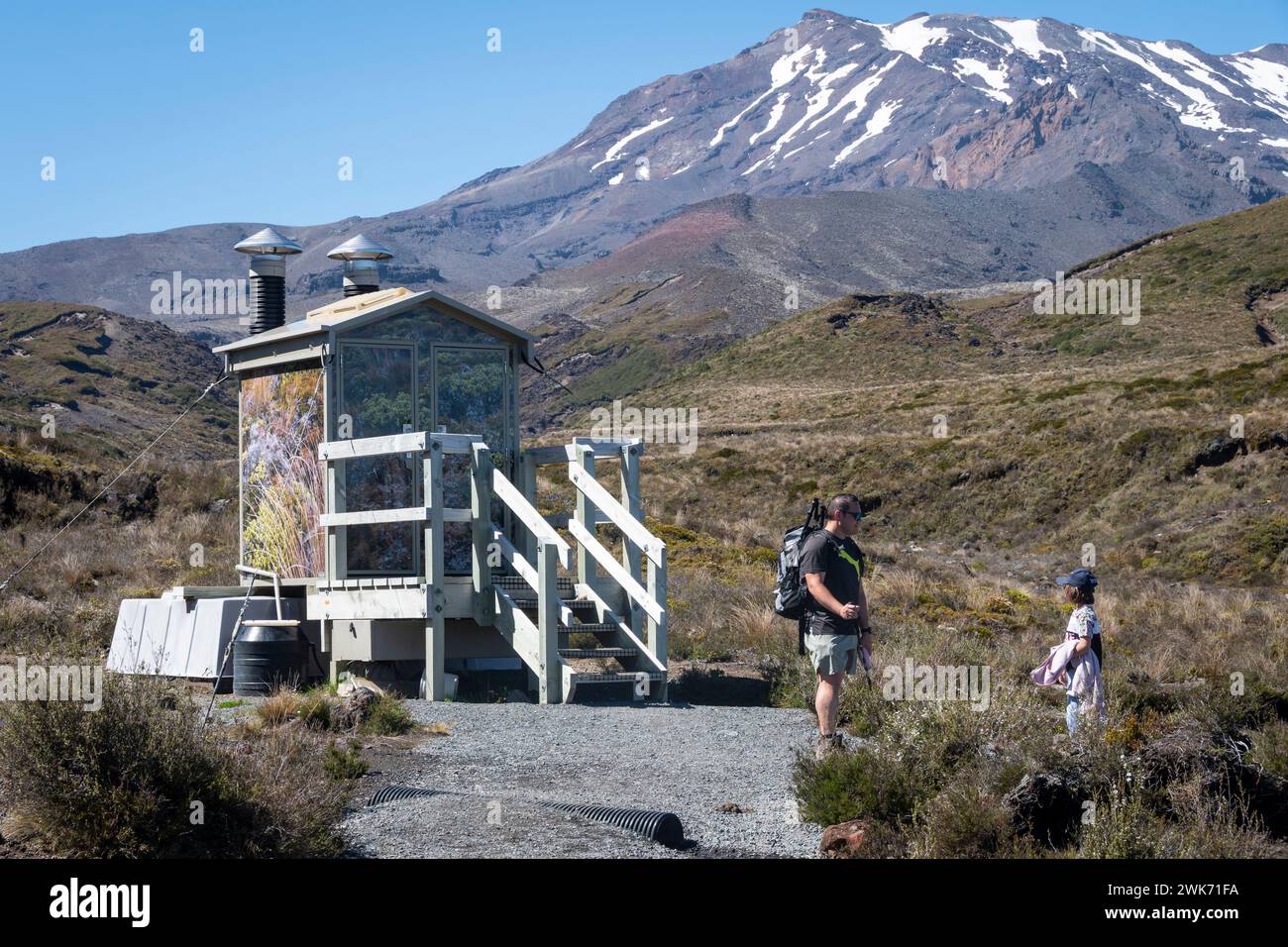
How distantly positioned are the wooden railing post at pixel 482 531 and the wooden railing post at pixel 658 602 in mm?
1349

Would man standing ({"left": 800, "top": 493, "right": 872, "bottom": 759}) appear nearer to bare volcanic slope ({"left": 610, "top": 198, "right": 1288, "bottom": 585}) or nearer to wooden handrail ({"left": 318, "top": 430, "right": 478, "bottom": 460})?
wooden handrail ({"left": 318, "top": 430, "right": 478, "bottom": 460})

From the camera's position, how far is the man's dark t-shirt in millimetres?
8961

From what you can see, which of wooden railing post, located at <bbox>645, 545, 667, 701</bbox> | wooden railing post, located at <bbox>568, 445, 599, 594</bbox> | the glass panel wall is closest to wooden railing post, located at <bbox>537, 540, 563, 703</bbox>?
wooden railing post, located at <bbox>645, 545, 667, 701</bbox>

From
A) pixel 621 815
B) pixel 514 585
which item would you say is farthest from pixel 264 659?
pixel 621 815

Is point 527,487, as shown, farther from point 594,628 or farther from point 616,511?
point 594,628

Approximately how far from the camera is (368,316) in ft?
42.5

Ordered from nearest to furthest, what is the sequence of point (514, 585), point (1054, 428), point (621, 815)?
point (621, 815), point (514, 585), point (1054, 428)

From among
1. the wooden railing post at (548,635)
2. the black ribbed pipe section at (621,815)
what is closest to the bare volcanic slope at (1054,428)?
the wooden railing post at (548,635)

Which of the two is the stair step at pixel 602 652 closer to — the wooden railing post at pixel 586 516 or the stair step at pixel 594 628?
the stair step at pixel 594 628

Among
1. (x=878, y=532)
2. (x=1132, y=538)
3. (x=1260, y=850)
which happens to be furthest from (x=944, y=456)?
(x=1260, y=850)

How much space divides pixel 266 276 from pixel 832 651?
848cm

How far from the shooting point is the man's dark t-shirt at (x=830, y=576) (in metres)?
8.96

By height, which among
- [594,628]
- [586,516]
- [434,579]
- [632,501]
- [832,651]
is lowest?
[594,628]

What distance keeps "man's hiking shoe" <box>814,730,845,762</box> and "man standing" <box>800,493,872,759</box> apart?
17mm
